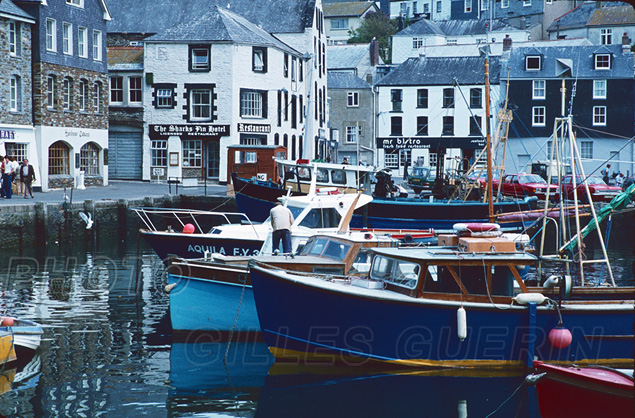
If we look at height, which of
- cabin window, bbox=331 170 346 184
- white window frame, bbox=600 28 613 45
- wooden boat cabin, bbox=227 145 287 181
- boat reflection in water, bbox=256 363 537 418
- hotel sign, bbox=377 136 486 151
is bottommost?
boat reflection in water, bbox=256 363 537 418

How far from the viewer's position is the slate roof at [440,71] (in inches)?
2470

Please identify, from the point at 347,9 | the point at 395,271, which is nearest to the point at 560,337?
the point at 395,271

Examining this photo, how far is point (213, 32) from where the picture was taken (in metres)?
47.2

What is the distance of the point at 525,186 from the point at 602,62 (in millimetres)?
22591

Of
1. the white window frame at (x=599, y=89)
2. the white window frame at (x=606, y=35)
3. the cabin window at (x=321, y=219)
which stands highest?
the white window frame at (x=606, y=35)

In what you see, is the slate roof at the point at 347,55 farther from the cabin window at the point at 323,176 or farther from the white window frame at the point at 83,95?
the cabin window at the point at 323,176

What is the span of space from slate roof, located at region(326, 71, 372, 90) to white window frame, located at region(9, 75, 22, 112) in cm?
3631

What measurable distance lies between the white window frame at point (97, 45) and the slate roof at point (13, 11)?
5.84 meters

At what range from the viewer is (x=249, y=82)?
48.3 metres

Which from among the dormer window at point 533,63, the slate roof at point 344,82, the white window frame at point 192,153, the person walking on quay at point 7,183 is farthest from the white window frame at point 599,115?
the person walking on quay at point 7,183

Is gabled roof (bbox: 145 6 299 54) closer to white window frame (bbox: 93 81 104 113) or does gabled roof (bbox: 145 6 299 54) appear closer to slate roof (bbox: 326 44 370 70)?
white window frame (bbox: 93 81 104 113)

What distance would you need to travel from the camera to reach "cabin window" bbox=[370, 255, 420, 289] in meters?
13.4

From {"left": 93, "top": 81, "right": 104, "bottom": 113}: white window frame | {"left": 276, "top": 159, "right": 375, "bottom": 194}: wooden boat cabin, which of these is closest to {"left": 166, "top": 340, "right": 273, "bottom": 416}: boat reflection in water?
{"left": 276, "top": 159, "right": 375, "bottom": 194}: wooden boat cabin

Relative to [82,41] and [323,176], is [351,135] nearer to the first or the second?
[82,41]
